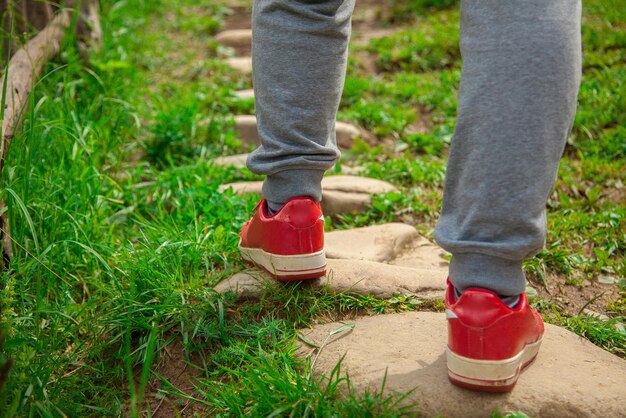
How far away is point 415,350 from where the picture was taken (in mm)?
1621

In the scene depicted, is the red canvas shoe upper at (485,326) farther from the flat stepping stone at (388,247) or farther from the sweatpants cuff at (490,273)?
the flat stepping stone at (388,247)

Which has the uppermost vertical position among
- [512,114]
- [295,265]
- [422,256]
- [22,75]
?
[512,114]

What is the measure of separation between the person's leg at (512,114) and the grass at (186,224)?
0.47 m

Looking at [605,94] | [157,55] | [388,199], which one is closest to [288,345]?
[388,199]

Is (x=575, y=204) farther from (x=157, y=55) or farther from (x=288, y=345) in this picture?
(x=157, y=55)

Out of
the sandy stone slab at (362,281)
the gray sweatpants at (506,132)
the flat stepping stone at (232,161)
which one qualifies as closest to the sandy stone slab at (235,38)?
the flat stepping stone at (232,161)

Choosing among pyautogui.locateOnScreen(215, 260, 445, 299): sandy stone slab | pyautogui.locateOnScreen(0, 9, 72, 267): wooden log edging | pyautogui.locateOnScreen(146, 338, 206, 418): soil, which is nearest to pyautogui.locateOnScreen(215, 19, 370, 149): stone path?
pyautogui.locateOnScreen(0, 9, 72, 267): wooden log edging

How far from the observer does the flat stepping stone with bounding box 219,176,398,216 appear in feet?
8.84

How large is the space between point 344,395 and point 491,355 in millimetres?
342

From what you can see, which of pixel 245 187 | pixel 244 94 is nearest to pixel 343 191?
pixel 245 187

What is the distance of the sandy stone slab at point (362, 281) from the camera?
1.88 metres

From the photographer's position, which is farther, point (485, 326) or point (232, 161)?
point (232, 161)

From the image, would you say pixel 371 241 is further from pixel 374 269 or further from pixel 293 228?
pixel 293 228

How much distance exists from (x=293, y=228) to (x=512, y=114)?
708 mm
